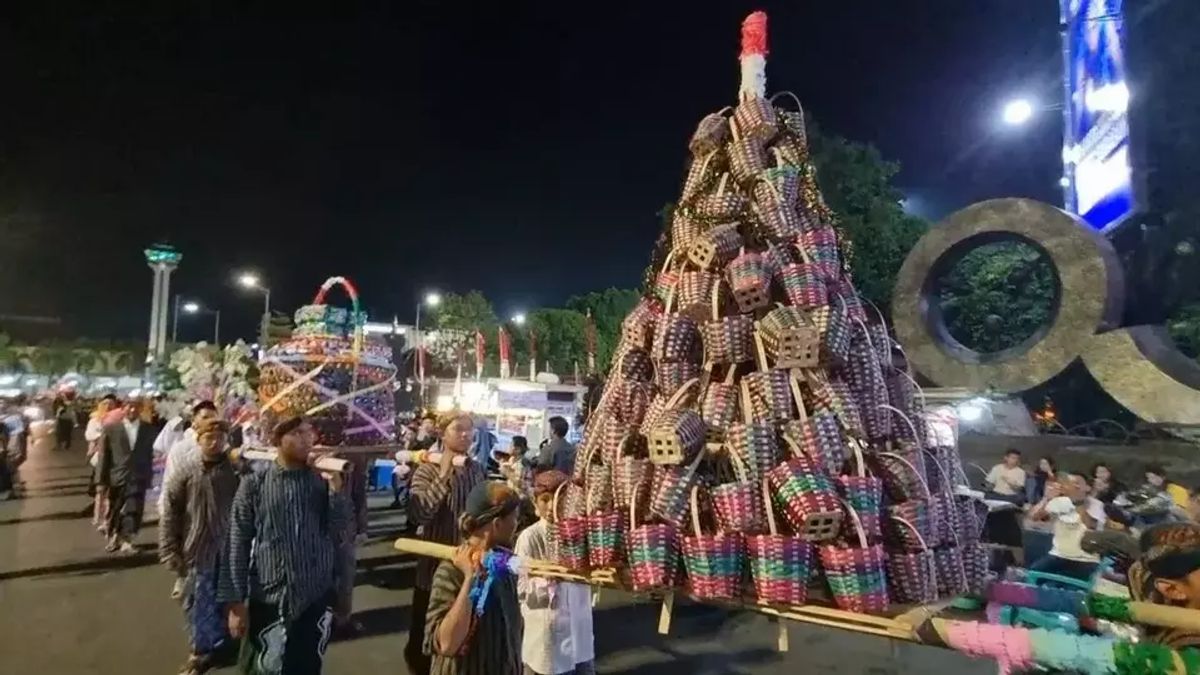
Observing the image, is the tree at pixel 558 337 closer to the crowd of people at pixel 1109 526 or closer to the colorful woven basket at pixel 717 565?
the crowd of people at pixel 1109 526

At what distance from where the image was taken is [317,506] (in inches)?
174

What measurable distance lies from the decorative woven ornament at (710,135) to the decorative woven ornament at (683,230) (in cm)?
34

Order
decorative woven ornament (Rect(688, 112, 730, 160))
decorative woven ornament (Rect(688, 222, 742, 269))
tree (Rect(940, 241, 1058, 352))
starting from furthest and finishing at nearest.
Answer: tree (Rect(940, 241, 1058, 352)) < decorative woven ornament (Rect(688, 112, 730, 160)) < decorative woven ornament (Rect(688, 222, 742, 269))

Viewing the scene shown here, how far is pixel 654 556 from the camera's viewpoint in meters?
3.05

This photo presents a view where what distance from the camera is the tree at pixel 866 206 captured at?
20672 mm

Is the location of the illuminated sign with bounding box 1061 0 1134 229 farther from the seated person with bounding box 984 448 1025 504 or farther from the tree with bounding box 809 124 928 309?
the seated person with bounding box 984 448 1025 504

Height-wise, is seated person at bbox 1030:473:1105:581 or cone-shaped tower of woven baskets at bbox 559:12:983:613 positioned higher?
cone-shaped tower of woven baskets at bbox 559:12:983:613

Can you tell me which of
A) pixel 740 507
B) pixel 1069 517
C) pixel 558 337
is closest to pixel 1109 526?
pixel 1069 517

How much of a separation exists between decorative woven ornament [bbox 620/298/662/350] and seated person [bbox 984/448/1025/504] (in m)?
8.99

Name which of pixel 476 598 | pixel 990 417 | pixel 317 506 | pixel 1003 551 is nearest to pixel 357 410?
pixel 317 506

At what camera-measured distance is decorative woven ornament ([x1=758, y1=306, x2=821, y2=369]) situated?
324 cm

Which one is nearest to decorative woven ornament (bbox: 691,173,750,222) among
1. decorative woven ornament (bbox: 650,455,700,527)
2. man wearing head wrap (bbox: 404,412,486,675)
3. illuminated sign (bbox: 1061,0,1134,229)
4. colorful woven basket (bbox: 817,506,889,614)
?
decorative woven ornament (bbox: 650,455,700,527)

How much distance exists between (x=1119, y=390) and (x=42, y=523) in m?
17.4

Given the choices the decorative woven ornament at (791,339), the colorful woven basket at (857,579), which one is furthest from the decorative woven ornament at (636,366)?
the colorful woven basket at (857,579)
